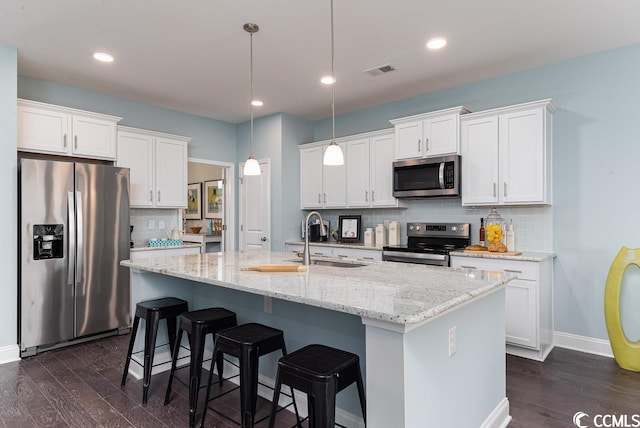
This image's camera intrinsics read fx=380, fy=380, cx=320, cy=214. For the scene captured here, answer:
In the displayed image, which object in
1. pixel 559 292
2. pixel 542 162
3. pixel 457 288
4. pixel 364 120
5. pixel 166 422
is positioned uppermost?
pixel 364 120

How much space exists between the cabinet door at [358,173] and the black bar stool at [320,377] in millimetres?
3157

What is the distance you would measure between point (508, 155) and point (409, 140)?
3.49 feet

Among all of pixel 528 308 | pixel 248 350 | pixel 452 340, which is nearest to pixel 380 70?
pixel 528 308

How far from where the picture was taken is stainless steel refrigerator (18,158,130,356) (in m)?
3.43

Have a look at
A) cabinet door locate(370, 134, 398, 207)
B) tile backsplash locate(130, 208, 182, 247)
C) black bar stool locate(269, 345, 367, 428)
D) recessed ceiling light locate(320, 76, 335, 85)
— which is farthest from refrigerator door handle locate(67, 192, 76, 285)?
cabinet door locate(370, 134, 398, 207)

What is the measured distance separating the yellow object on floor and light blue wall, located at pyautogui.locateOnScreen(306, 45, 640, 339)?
216 millimetres

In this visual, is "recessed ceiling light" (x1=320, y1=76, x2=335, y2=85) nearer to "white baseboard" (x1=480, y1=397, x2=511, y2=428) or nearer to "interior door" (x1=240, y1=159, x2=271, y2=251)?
"interior door" (x1=240, y1=159, x2=271, y2=251)

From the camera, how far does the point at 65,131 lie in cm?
390

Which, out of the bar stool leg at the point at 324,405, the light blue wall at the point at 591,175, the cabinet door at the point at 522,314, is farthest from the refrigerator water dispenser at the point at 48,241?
the light blue wall at the point at 591,175

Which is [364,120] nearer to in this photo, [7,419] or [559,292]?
[559,292]

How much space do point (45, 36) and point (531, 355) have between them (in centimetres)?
493

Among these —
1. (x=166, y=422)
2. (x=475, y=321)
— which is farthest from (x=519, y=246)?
(x=166, y=422)

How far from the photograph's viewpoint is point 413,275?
2186 millimetres

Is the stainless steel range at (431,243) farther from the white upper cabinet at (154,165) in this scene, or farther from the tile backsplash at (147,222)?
the tile backsplash at (147,222)
